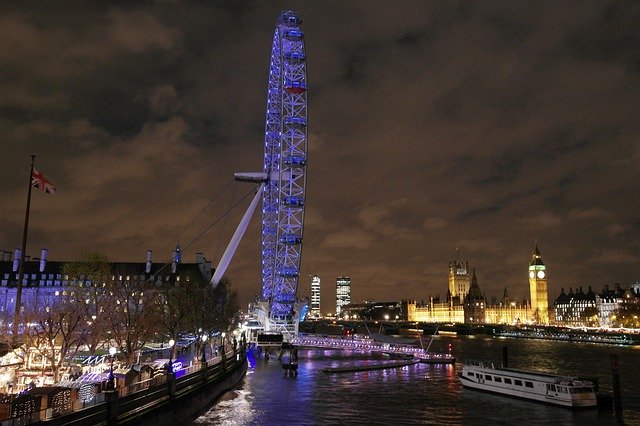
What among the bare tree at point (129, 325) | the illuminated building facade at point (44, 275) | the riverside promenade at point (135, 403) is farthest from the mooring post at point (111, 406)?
the illuminated building facade at point (44, 275)

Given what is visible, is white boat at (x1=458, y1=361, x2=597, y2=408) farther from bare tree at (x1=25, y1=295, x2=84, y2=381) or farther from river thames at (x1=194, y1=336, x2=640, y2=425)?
bare tree at (x1=25, y1=295, x2=84, y2=381)

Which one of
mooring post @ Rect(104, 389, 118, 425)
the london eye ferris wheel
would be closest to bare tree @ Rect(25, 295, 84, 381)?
mooring post @ Rect(104, 389, 118, 425)

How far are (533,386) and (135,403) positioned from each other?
2960 cm

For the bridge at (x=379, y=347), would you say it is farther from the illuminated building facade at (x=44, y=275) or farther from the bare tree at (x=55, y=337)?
the bare tree at (x=55, y=337)

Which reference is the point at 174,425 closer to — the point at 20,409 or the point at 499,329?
the point at 20,409

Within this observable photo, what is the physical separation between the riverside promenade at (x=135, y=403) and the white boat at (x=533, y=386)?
67.9 ft

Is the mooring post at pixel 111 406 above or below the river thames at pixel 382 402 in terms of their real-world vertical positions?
above

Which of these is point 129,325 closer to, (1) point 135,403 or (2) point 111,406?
(1) point 135,403

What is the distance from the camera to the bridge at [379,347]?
241ft

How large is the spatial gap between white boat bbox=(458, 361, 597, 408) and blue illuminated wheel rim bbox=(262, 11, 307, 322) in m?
34.1

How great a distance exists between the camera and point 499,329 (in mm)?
190375

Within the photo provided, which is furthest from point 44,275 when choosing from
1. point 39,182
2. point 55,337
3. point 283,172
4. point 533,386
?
point 533,386

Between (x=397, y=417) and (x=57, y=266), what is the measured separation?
91.5 metres

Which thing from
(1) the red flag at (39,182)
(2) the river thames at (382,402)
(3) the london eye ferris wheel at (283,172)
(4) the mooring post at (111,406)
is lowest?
(2) the river thames at (382,402)
